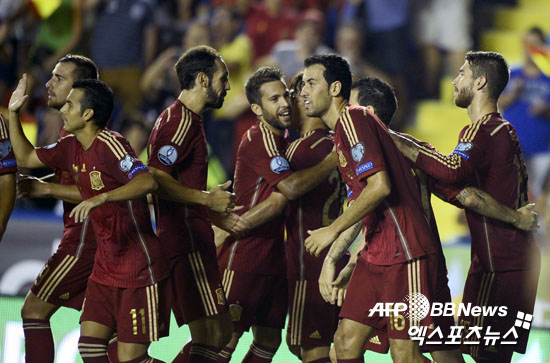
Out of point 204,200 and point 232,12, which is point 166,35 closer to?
point 232,12

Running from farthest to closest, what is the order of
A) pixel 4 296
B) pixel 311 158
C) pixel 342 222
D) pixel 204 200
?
pixel 4 296
pixel 311 158
pixel 204 200
pixel 342 222

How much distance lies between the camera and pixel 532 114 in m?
10.8

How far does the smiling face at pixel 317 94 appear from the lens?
5.92m

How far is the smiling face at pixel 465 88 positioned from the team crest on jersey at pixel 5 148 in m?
2.78

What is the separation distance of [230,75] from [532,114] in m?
3.40

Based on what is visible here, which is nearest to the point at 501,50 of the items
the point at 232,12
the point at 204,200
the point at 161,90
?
the point at 232,12

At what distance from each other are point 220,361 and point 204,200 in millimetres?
1251

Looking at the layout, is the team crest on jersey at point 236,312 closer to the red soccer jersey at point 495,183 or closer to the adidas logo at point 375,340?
the adidas logo at point 375,340

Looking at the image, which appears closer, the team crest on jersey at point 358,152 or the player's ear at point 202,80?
the team crest on jersey at point 358,152

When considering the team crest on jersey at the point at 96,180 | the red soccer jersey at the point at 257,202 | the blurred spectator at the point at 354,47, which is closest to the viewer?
the team crest on jersey at the point at 96,180

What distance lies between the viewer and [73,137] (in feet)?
19.6

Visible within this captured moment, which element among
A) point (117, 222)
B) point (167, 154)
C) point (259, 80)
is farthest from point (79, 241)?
point (259, 80)

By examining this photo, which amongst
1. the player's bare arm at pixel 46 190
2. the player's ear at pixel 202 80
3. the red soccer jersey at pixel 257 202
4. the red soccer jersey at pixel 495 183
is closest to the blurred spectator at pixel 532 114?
the red soccer jersey at pixel 495 183

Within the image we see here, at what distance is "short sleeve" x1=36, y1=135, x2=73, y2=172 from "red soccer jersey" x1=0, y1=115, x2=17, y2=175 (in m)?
0.27
